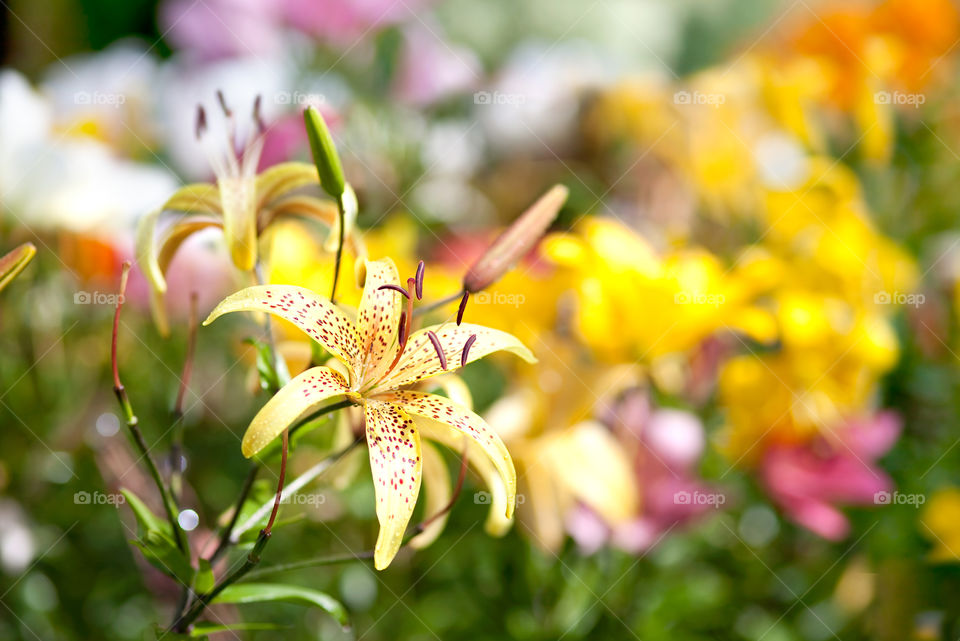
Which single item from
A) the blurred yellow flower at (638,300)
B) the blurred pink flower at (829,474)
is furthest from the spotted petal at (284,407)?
the blurred pink flower at (829,474)

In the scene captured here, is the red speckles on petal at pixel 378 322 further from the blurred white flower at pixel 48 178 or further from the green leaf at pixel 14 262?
the blurred white flower at pixel 48 178

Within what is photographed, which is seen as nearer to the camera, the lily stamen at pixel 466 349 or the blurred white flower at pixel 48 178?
the lily stamen at pixel 466 349

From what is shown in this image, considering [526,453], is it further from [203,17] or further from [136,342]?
[203,17]

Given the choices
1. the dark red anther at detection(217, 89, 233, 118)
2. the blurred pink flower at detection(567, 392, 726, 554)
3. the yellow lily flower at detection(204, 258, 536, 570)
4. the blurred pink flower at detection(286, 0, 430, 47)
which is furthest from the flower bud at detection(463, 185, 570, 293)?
the blurred pink flower at detection(286, 0, 430, 47)

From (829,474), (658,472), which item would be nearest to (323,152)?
(658,472)

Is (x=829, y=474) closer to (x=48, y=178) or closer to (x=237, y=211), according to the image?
(x=237, y=211)

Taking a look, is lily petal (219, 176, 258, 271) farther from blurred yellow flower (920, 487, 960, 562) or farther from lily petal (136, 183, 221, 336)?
blurred yellow flower (920, 487, 960, 562)
